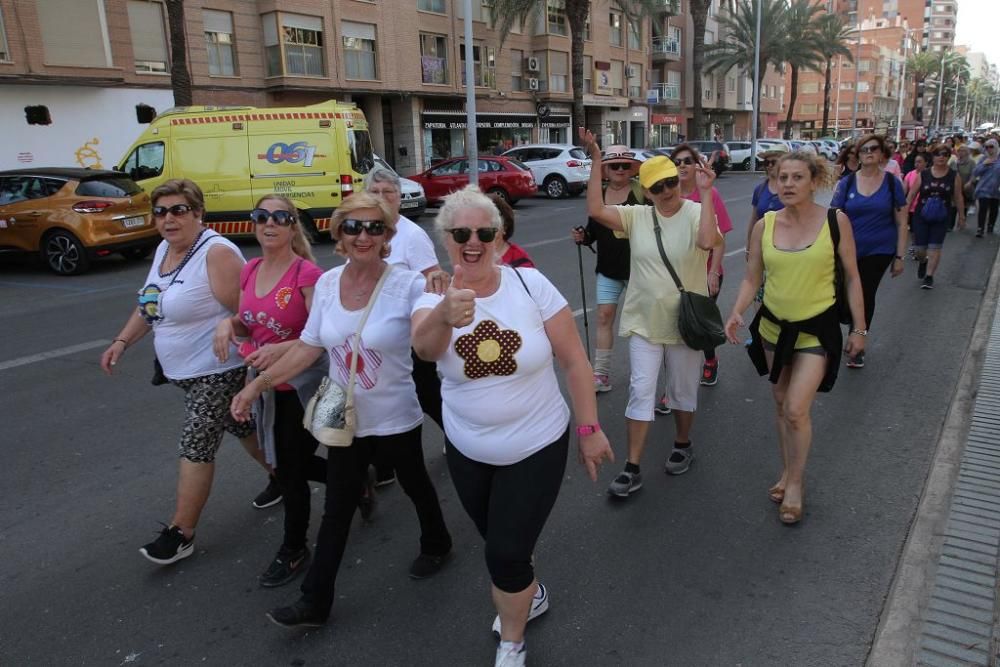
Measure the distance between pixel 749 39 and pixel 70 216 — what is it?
4574cm

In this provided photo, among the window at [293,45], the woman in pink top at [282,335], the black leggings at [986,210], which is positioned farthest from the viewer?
the window at [293,45]

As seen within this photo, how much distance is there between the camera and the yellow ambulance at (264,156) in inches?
555

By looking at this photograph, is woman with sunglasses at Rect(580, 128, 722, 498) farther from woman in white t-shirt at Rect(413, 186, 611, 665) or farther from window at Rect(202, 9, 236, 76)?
window at Rect(202, 9, 236, 76)

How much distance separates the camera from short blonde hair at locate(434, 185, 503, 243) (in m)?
2.29

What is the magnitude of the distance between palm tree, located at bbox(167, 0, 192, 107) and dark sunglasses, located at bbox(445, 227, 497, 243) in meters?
18.0

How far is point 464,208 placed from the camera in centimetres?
229

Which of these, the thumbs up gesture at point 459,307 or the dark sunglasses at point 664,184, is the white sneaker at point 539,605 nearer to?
the thumbs up gesture at point 459,307

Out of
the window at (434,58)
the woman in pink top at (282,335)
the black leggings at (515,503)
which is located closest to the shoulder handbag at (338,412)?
the woman in pink top at (282,335)

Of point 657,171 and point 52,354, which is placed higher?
point 657,171

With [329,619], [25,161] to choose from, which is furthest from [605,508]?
[25,161]

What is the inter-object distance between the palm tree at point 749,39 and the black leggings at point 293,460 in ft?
156

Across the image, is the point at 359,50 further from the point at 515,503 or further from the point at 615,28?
the point at 515,503

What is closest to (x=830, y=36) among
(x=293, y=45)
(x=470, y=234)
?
(x=293, y=45)

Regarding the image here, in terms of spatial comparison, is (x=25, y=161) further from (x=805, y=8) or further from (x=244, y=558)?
(x=805, y=8)
